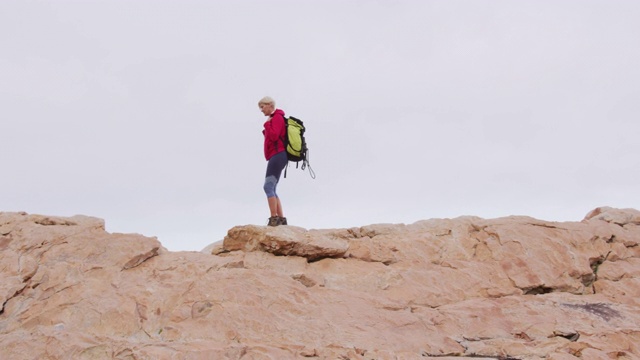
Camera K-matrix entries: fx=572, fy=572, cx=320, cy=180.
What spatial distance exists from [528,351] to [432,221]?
584cm

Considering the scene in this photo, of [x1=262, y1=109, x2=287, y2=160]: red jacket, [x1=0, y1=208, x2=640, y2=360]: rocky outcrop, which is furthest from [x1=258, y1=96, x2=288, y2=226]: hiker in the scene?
[x1=0, y1=208, x2=640, y2=360]: rocky outcrop

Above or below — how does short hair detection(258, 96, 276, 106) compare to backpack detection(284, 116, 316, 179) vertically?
above

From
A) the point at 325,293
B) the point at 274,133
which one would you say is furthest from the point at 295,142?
the point at 325,293

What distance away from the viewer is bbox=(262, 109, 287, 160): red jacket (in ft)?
45.4

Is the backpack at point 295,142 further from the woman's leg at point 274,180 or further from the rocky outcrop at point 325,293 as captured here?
the rocky outcrop at point 325,293

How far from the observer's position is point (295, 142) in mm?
14055

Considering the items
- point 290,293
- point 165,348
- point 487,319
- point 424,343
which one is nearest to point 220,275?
point 290,293

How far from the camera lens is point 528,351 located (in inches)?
390

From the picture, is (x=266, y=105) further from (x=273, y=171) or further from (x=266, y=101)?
(x=273, y=171)

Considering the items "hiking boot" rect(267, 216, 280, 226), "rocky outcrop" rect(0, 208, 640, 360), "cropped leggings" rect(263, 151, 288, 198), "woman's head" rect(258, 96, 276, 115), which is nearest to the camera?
"rocky outcrop" rect(0, 208, 640, 360)

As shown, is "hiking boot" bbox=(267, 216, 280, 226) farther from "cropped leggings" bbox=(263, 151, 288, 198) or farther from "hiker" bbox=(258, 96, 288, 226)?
"cropped leggings" bbox=(263, 151, 288, 198)

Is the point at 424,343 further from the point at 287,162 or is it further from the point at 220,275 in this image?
the point at 287,162

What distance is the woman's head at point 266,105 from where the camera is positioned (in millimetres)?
14031

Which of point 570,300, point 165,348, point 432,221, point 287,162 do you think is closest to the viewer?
point 165,348
